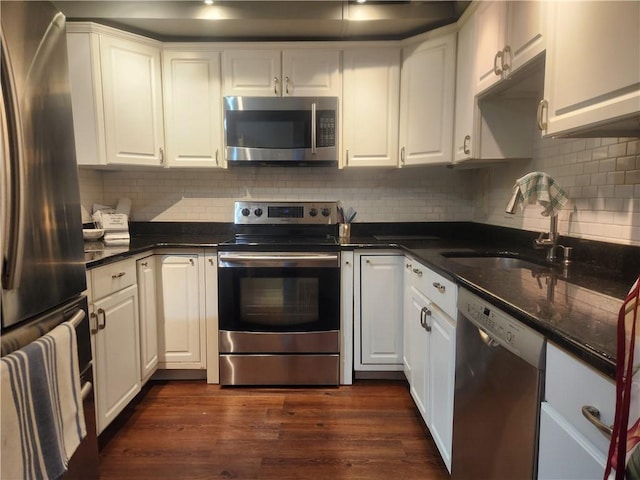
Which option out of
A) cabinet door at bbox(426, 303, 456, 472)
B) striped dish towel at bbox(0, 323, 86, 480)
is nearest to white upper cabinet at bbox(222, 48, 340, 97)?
cabinet door at bbox(426, 303, 456, 472)

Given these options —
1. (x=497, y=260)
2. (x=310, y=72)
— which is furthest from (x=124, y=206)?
(x=497, y=260)

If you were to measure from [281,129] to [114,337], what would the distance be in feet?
5.27

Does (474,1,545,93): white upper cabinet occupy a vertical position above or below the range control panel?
above

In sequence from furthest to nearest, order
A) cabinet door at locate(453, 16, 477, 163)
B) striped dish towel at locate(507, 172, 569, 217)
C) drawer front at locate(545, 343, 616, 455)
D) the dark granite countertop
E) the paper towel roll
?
1. the paper towel roll
2. cabinet door at locate(453, 16, 477, 163)
3. striped dish towel at locate(507, 172, 569, 217)
4. the dark granite countertop
5. drawer front at locate(545, 343, 616, 455)

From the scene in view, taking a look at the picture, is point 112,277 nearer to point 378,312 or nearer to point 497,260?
point 378,312

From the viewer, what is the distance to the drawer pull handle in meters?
0.65

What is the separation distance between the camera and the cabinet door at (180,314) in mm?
2350

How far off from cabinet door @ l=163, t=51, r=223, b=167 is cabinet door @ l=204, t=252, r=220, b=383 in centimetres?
73

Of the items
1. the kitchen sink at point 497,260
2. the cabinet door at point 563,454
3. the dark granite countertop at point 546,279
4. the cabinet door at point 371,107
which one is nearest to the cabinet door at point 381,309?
the dark granite countertop at point 546,279

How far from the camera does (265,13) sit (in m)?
2.24

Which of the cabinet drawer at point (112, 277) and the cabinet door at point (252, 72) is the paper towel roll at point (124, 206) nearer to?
the cabinet drawer at point (112, 277)

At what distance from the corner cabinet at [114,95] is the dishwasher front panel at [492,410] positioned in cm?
225

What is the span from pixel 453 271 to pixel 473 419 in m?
0.53

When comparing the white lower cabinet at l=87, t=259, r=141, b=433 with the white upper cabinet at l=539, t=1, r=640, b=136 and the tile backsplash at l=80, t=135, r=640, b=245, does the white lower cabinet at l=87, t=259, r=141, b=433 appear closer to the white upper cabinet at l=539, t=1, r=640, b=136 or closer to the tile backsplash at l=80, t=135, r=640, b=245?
the tile backsplash at l=80, t=135, r=640, b=245
